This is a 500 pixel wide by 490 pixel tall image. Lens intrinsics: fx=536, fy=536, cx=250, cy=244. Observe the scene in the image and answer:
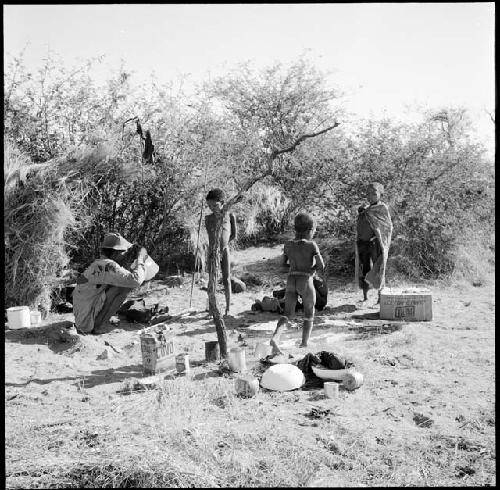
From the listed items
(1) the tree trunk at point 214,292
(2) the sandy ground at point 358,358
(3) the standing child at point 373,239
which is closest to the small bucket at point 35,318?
(2) the sandy ground at point 358,358

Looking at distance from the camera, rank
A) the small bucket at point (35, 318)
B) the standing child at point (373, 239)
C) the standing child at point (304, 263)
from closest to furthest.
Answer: the standing child at point (304, 263) → the small bucket at point (35, 318) → the standing child at point (373, 239)

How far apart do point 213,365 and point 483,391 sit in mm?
2524

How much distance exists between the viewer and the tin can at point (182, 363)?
516 cm

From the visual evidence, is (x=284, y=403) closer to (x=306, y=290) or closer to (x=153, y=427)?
(x=153, y=427)

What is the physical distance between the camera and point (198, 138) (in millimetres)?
9891

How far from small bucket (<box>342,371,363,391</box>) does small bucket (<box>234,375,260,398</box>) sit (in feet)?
2.61

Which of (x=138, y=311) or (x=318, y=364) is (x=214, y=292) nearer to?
(x=318, y=364)

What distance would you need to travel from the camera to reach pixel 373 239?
8305 millimetres

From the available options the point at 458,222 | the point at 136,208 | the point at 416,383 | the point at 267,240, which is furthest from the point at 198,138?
the point at 416,383

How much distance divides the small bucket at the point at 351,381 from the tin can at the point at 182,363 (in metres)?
1.50

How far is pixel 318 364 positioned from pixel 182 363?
1.30 metres

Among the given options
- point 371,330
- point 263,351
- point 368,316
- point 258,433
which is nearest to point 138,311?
point 263,351

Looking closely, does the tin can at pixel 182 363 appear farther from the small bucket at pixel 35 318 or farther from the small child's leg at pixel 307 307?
the small bucket at pixel 35 318

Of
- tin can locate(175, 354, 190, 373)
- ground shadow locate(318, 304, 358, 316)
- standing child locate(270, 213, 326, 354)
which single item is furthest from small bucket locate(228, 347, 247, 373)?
ground shadow locate(318, 304, 358, 316)
